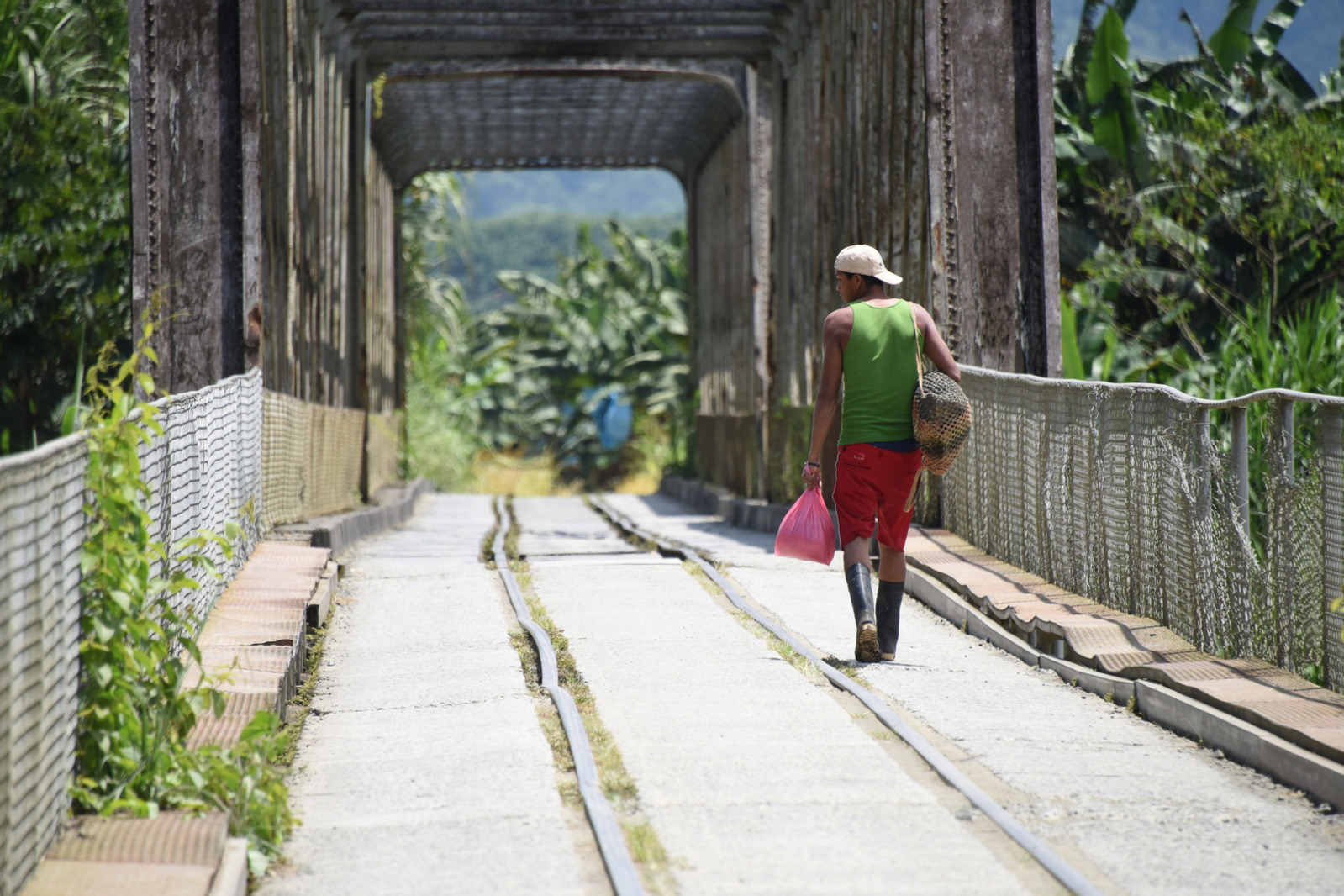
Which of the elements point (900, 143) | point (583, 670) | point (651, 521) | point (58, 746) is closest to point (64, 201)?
point (651, 521)

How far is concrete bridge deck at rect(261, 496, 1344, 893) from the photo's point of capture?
3.48 metres

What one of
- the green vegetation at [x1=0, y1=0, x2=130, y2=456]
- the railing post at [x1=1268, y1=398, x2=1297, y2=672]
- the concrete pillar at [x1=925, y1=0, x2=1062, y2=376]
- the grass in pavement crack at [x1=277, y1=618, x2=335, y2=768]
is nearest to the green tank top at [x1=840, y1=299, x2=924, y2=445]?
the railing post at [x1=1268, y1=398, x2=1297, y2=672]

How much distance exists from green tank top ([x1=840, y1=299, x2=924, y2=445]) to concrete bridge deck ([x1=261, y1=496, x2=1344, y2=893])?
3.24ft

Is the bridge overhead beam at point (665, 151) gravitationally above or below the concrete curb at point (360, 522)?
above

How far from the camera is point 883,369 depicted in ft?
19.4

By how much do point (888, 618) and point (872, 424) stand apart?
0.82 m

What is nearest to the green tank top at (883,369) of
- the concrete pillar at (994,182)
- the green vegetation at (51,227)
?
the concrete pillar at (994,182)

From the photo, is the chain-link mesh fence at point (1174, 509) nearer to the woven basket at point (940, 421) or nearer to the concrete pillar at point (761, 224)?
the woven basket at point (940, 421)

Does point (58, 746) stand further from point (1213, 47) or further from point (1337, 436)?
point (1213, 47)

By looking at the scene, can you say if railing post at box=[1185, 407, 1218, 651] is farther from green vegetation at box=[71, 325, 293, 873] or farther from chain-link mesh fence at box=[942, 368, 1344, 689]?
green vegetation at box=[71, 325, 293, 873]

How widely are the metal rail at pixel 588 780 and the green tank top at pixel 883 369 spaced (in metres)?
1.57

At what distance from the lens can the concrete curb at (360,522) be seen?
1023 centimetres

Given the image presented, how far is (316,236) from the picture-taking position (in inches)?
519

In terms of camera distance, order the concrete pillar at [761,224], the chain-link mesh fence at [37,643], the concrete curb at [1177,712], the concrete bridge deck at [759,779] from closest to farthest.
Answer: the chain-link mesh fence at [37,643] < the concrete bridge deck at [759,779] < the concrete curb at [1177,712] < the concrete pillar at [761,224]
